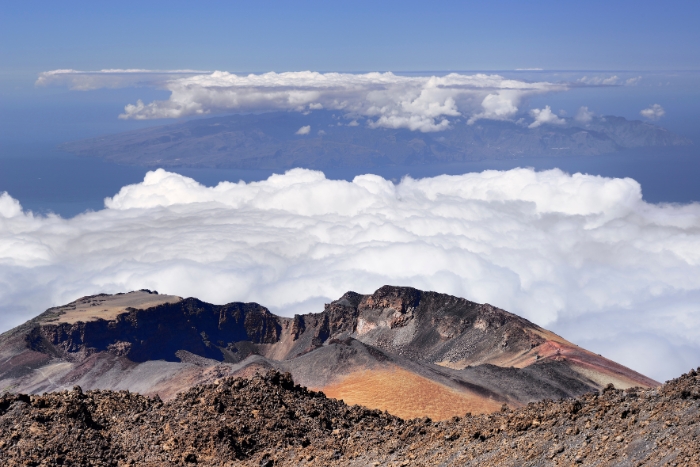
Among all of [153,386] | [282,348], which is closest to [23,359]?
[153,386]

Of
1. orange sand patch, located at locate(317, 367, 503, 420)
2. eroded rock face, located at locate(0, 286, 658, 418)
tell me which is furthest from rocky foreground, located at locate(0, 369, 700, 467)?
eroded rock face, located at locate(0, 286, 658, 418)

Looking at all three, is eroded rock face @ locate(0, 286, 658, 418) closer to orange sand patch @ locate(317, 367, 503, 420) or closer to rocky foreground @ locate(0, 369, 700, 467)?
orange sand patch @ locate(317, 367, 503, 420)

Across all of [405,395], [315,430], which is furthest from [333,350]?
[315,430]

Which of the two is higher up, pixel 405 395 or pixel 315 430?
pixel 315 430

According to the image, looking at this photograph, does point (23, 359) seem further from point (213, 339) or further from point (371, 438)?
point (371, 438)

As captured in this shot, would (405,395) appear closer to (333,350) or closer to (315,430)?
(333,350)
